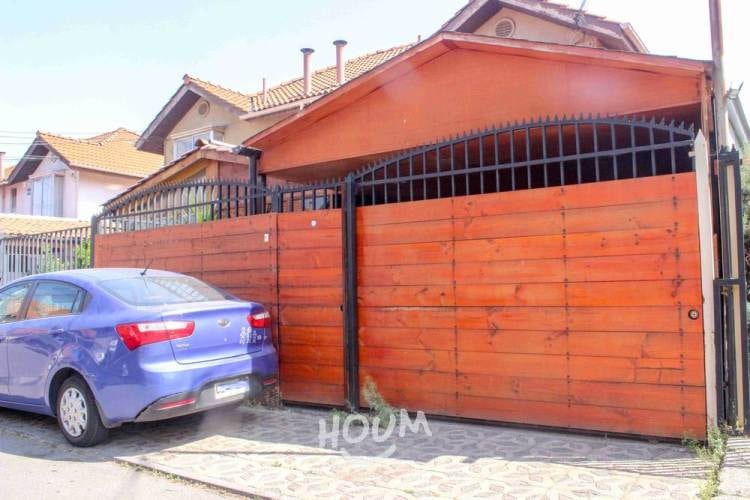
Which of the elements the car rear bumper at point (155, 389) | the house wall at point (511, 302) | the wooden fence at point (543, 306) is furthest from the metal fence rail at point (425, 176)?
the car rear bumper at point (155, 389)

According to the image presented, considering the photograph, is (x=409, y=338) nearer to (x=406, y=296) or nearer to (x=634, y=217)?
(x=406, y=296)

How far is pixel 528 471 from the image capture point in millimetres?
4402

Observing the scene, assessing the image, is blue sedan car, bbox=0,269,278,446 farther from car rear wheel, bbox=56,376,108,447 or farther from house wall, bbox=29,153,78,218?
house wall, bbox=29,153,78,218

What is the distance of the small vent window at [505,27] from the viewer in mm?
12062

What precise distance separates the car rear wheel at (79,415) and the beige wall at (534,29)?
9.64 meters

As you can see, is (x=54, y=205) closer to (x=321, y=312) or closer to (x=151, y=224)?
(x=151, y=224)

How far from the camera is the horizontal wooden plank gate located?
4.83 m

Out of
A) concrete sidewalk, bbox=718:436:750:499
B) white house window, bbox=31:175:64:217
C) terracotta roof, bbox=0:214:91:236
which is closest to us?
concrete sidewalk, bbox=718:436:750:499

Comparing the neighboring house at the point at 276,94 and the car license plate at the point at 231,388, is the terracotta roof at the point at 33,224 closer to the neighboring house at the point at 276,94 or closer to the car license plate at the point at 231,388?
the neighboring house at the point at 276,94

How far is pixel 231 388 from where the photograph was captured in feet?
17.9

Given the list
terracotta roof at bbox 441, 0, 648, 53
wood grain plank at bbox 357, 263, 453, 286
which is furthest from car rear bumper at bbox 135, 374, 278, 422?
terracotta roof at bbox 441, 0, 648, 53

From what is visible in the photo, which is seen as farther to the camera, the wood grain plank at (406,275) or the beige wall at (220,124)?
the beige wall at (220,124)

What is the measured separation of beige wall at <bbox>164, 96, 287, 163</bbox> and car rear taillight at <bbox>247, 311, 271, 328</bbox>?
1178 cm

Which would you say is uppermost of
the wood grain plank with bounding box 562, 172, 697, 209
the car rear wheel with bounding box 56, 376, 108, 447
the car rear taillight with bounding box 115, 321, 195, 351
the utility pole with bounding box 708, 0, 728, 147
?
the utility pole with bounding box 708, 0, 728, 147
